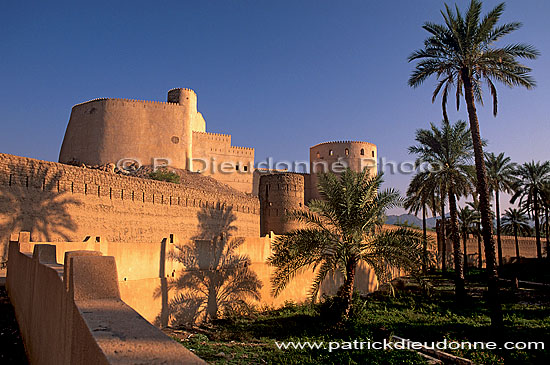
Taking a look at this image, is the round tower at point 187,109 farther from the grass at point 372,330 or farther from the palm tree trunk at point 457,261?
the grass at point 372,330

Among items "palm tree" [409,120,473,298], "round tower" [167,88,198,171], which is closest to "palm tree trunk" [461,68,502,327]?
"palm tree" [409,120,473,298]

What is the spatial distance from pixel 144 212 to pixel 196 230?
407cm

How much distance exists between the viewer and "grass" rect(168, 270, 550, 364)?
7.63m

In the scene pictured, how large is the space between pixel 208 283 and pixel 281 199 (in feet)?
42.7

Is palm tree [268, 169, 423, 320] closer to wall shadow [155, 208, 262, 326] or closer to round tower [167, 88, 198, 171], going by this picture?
wall shadow [155, 208, 262, 326]

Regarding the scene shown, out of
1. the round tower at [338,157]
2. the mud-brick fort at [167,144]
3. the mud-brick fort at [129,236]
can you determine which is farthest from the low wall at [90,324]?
the round tower at [338,157]

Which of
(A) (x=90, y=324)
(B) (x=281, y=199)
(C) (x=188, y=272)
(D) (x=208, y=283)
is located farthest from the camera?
(B) (x=281, y=199)

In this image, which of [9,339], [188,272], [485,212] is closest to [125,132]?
[188,272]

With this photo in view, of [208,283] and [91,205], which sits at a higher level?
[91,205]

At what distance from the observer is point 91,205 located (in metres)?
15.8

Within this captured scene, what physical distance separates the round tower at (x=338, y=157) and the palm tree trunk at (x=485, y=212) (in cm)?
2946

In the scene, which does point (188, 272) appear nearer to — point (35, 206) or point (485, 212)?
point (35, 206)

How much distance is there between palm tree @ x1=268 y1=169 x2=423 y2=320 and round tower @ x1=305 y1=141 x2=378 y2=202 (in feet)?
97.1

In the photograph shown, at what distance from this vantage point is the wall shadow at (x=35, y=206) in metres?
12.7
